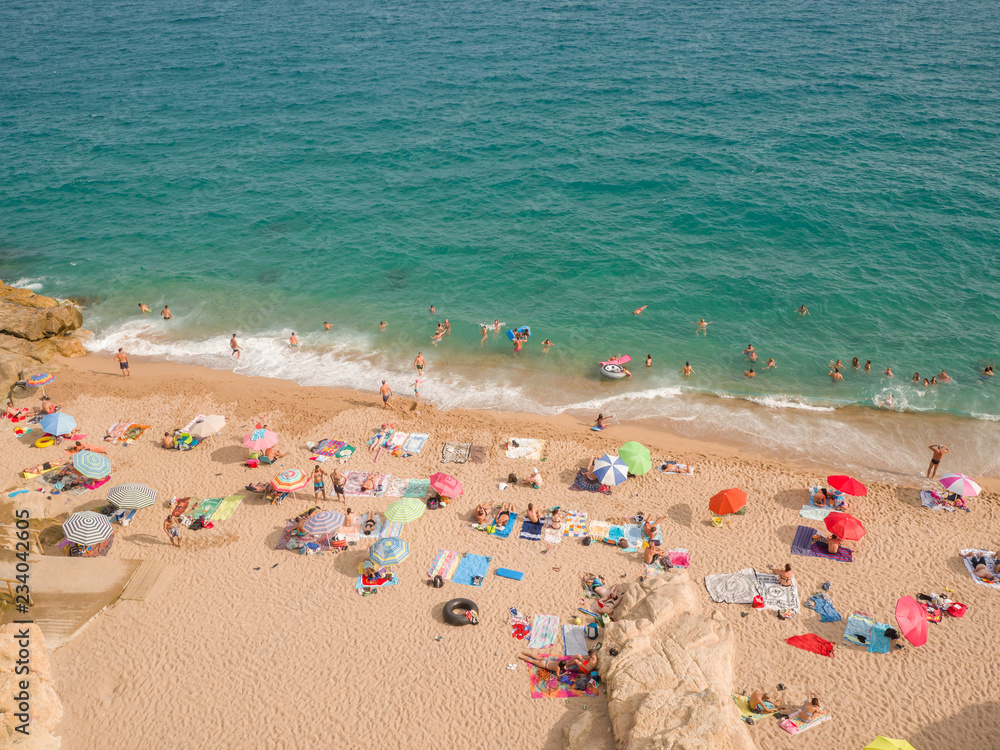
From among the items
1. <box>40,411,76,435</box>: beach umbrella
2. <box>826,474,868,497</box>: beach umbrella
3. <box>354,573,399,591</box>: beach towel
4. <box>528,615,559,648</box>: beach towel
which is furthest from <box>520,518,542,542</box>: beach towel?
<box>40,411,76,435</box>: beach umbrella

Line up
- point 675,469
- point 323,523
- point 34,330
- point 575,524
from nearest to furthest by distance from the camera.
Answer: point 323,523
point 575,524
point 675,469
point 34,330

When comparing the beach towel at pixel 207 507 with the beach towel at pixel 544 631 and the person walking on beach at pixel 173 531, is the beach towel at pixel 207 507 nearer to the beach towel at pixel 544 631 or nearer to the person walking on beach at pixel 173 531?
the person walking on beach at pixel 173 531

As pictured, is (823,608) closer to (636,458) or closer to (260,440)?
(636,458)

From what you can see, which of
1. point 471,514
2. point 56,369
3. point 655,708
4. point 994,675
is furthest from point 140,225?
point 994,675

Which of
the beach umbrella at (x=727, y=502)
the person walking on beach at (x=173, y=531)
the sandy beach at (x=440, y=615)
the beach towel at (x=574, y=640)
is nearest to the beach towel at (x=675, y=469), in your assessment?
the sandy beach at (x=440, y=615)

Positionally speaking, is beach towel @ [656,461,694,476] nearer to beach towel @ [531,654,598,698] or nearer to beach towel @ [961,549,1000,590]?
beach towel @ [961,549,1000,590]

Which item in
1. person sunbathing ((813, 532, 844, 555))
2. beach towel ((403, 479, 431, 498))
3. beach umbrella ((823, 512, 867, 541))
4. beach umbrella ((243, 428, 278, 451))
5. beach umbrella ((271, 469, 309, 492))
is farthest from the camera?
beach umbrella ((243, 428, 278, 451))

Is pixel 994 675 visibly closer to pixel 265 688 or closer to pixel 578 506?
pixel 578 506

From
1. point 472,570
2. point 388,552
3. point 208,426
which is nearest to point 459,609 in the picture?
point 472,570
